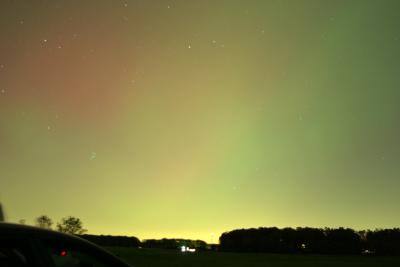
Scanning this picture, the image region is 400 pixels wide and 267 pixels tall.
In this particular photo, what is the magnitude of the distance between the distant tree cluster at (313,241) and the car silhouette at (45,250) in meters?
107

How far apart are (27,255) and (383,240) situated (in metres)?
110

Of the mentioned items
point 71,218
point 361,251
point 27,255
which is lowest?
point 27,255

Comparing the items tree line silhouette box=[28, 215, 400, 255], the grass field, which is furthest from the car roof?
tree line silhouette box=[28, 215, 400, 255]

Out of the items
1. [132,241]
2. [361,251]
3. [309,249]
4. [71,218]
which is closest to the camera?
[361,251]

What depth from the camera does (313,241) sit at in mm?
121812

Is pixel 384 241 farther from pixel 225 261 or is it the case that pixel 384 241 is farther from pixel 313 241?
pixel 225 261

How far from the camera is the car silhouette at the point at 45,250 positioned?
349cm

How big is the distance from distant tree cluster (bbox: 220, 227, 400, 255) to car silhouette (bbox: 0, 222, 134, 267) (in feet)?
353

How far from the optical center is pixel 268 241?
118m

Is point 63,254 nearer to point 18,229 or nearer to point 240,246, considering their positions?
point 18,229

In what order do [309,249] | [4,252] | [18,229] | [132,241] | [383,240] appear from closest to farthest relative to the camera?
[18,229], [4,252], [383,240], [309,249], [132,241]

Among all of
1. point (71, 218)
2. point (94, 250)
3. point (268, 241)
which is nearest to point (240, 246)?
point (268, 241)

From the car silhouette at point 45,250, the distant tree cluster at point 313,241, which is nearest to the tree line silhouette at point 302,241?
the distant tree cluster at point 313,241

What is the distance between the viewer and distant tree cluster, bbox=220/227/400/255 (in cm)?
10606
